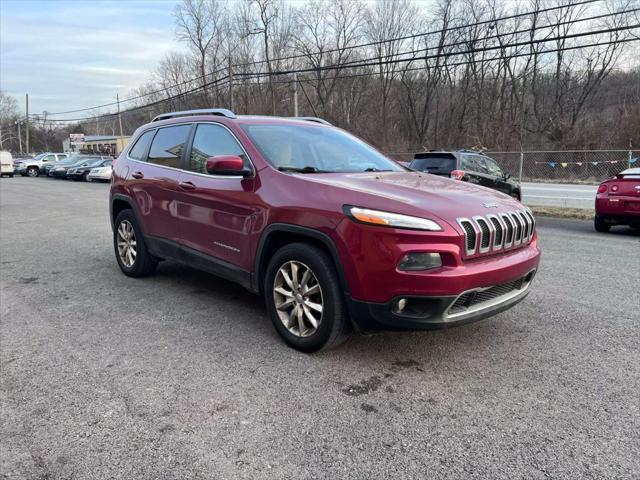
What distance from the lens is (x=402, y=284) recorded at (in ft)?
9.90

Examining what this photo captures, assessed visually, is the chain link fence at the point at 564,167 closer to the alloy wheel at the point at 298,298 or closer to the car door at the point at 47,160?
the alloy wheel at the point at 298,298

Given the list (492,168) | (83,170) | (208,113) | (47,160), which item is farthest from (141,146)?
(47,160)

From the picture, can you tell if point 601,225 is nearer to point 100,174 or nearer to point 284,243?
point 284,243

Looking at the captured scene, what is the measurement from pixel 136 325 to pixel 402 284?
A: 2.50 metres

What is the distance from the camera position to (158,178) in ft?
16.7

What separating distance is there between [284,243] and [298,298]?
482 mm

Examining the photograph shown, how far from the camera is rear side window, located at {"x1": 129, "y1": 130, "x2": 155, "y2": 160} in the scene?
18.3 ft

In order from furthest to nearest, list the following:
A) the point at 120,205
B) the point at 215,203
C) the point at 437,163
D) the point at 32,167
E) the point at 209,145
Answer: the point at 32,167 → the point at 437,163 → the point at 120,205 → the point at 209,145 → the point at 215,203

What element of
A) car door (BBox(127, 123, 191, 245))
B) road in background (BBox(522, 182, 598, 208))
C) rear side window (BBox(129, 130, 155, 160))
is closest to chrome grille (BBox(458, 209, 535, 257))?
car door (BBox(127, 123, 191, 245))

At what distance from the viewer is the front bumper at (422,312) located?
305 cm

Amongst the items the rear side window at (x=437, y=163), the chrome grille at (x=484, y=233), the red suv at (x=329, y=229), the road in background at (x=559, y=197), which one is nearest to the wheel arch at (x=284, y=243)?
the red suv at (x=329, y=229)

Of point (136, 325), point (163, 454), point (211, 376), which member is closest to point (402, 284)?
point (211, 376)

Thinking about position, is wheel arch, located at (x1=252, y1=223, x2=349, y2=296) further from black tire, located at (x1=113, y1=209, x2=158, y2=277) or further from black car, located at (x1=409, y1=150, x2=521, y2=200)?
black car, located at (x1=409, y1=150, x2=521, y2=200)

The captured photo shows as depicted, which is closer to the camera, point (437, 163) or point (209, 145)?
point (209, 145)
